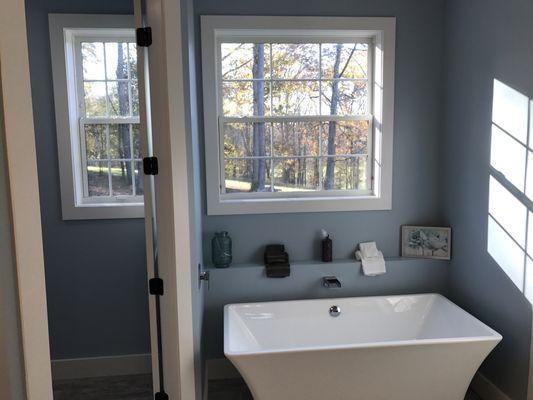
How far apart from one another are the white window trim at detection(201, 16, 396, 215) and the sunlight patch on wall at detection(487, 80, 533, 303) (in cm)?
75

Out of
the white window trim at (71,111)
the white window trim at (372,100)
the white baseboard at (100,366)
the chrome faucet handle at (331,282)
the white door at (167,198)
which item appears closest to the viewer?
the white door at (167,198)

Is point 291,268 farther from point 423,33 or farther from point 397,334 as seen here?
point 423,33

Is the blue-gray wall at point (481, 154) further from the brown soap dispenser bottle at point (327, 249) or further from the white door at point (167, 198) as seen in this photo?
the white door at point (167, 198)

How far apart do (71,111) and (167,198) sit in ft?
4.51

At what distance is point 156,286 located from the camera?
91.8 inches

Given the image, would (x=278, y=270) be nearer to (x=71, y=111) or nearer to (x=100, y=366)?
(x=100, y=366)

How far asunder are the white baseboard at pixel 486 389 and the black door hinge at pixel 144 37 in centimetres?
288

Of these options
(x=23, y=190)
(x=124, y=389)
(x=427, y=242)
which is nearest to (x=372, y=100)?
(x=427, y=242)

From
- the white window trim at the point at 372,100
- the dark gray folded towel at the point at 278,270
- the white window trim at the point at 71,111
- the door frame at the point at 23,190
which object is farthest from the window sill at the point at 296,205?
the door frame at the point at 23,190

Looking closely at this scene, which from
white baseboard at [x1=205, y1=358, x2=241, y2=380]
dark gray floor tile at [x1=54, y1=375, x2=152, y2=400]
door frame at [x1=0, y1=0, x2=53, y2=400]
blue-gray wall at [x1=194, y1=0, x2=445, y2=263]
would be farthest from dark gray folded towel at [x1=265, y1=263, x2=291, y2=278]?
A: door frame at [x1=0, y1=0, x2=53, y2=400]

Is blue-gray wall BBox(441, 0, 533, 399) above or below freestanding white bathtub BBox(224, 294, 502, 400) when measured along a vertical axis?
above

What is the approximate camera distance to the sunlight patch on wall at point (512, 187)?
253 centimetres

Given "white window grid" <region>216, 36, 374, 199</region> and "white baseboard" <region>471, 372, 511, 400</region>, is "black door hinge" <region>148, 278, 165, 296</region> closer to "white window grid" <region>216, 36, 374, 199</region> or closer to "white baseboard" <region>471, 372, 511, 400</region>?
"white window grid" <region>216, 36, 374, 199</region>

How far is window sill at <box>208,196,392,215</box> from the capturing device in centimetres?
328
